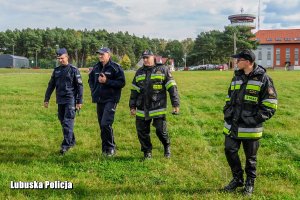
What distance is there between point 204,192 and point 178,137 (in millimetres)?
3939

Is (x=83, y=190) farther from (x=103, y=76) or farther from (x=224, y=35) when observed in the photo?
(x=224, y=35)

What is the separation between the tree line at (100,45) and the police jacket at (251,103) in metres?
87.7

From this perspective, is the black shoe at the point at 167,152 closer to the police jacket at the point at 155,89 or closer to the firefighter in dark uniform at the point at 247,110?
the police jacket at the point at 155,89

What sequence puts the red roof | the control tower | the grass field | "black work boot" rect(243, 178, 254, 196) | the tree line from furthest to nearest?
the control tower, the red roof, the tree line, the grass field, "black work boot" rect(243, 178, 254, 196)

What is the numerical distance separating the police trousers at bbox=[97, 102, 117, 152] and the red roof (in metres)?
120

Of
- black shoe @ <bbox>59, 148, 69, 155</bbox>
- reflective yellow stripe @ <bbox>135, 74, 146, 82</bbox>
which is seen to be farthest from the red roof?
black shoe @ <bbox>59, 148, 69, 155</bbox>

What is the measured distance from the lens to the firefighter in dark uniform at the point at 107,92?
7.87 metres

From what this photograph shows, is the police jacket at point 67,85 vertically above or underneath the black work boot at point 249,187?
above

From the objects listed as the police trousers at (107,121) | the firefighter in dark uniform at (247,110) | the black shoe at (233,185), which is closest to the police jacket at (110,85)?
the police trousers at (107,121)

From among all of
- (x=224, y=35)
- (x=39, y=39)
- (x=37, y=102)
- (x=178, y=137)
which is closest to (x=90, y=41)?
(x=39, y=39)

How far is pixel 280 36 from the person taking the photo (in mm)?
122062

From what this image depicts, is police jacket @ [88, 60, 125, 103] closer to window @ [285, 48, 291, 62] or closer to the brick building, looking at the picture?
the brick building

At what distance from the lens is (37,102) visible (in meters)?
16.8

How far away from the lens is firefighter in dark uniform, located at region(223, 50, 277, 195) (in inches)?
217
